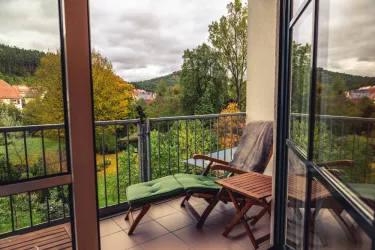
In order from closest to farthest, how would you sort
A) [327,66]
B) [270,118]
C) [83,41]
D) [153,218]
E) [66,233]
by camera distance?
[327,66], [83,41], [66,233], [153,218], [270,118]

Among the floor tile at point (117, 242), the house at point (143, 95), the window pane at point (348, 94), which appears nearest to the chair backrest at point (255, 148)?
the floor tile at point (117, 242)

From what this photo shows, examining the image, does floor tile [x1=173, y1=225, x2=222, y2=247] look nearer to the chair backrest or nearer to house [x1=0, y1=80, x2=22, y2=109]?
the chair backrest

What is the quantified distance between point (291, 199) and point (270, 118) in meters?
1.88

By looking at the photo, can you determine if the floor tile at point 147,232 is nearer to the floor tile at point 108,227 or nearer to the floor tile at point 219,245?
the floor tile at point 108,227

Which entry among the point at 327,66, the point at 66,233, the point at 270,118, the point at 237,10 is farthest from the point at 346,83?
the point at 237,10

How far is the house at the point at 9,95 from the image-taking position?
1.11 m

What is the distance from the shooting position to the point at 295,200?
5.07 ft

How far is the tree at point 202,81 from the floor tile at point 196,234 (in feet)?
31.6

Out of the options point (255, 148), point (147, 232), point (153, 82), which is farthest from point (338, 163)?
point (153, 82)

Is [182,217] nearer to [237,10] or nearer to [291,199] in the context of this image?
[291,199]

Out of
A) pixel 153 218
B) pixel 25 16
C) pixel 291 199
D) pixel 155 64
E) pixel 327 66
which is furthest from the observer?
pixel 155 64

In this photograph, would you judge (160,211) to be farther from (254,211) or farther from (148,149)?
(254,211)

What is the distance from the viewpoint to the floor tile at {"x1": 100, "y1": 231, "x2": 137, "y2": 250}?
224 cm

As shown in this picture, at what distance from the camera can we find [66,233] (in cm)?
135
